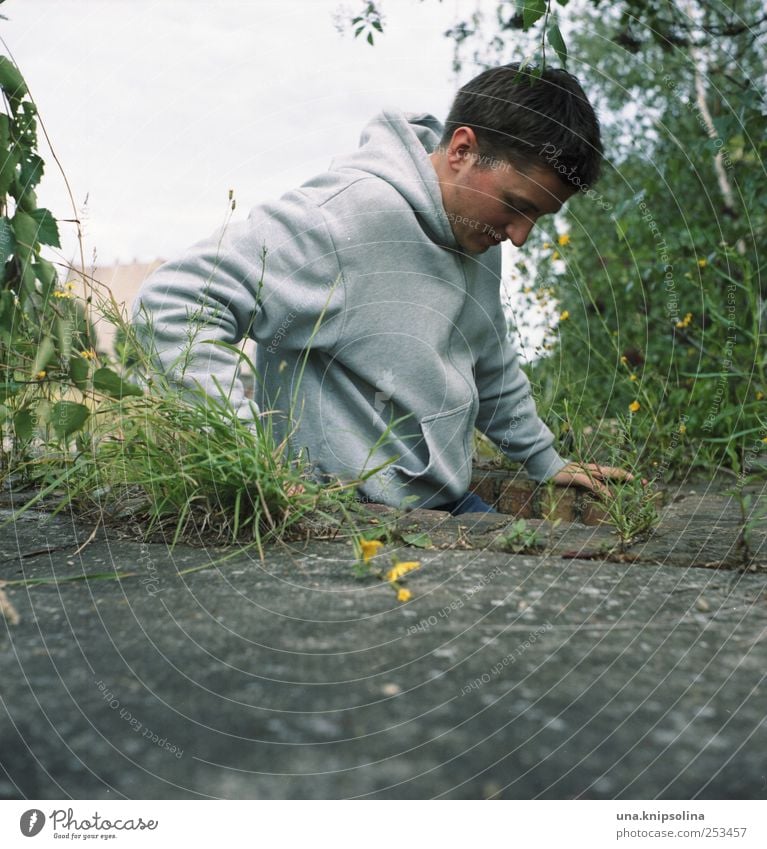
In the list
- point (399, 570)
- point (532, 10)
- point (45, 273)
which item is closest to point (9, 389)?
point (45, 273)

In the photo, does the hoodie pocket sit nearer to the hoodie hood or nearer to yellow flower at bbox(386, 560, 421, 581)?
the hoodie hood

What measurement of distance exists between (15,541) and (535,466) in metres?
1.46

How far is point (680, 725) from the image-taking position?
2.35ft

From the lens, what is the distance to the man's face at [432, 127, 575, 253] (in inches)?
76.9

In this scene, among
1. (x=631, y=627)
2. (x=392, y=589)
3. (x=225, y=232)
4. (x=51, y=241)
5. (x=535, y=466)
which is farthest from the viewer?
(x=535, y=466)

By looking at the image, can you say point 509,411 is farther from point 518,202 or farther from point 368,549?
point 368,549

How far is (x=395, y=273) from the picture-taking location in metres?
2.07

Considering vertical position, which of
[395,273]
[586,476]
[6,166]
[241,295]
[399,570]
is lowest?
[399,570]

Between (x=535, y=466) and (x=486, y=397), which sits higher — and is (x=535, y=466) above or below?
below

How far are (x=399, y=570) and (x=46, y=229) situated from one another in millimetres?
1039

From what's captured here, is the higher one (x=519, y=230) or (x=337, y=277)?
(x=519, y=230)

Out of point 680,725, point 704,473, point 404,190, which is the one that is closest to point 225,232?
point 404,190

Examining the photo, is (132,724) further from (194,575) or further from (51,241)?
(51,241)

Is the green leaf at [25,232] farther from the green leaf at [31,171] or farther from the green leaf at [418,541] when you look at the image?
the green leaf at [418,541]
